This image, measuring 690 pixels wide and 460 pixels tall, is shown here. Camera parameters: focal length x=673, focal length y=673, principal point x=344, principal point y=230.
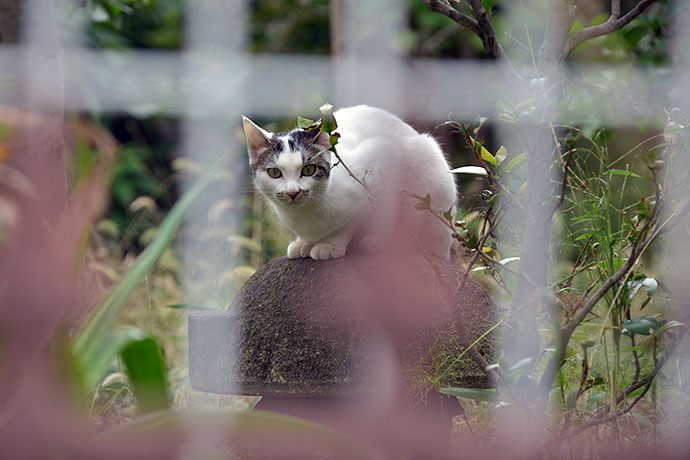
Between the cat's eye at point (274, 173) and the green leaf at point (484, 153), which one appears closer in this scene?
the green leaf at point (484, 153)

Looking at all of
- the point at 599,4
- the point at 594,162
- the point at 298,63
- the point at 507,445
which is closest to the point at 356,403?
the point at 507,445

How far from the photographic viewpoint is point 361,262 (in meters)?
1.30

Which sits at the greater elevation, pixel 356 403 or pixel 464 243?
pixel 464 243

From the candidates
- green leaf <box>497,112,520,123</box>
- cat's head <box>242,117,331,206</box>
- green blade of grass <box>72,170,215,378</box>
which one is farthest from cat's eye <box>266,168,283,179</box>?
green blade of grass <box>72,170,215,378</box>

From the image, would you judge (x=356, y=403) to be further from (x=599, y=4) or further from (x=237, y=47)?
(x=599, y=4)

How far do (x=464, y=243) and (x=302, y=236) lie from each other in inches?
23.5

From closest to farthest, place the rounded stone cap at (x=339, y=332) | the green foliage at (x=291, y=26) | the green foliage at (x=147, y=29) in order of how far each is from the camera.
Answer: the rounded stone cap at (x=339, y=332)
the green foliage at (x=147, y=29)
the green foliage at (x=291, y=26)

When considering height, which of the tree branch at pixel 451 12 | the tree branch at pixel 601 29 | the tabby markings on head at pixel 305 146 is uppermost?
the tree branch at pixel 451 12

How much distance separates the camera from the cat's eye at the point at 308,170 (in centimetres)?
140

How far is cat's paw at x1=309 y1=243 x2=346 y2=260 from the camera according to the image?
1375mm

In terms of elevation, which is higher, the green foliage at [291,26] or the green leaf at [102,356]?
the green foliage at [291,26]

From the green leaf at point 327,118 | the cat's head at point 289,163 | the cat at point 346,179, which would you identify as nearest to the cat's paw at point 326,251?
the cat at point 346,179

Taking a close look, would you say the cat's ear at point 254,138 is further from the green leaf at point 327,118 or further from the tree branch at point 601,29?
the tree branch at point 601,29

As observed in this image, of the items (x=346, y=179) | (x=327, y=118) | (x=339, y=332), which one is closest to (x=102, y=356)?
(x=327, y=118)
